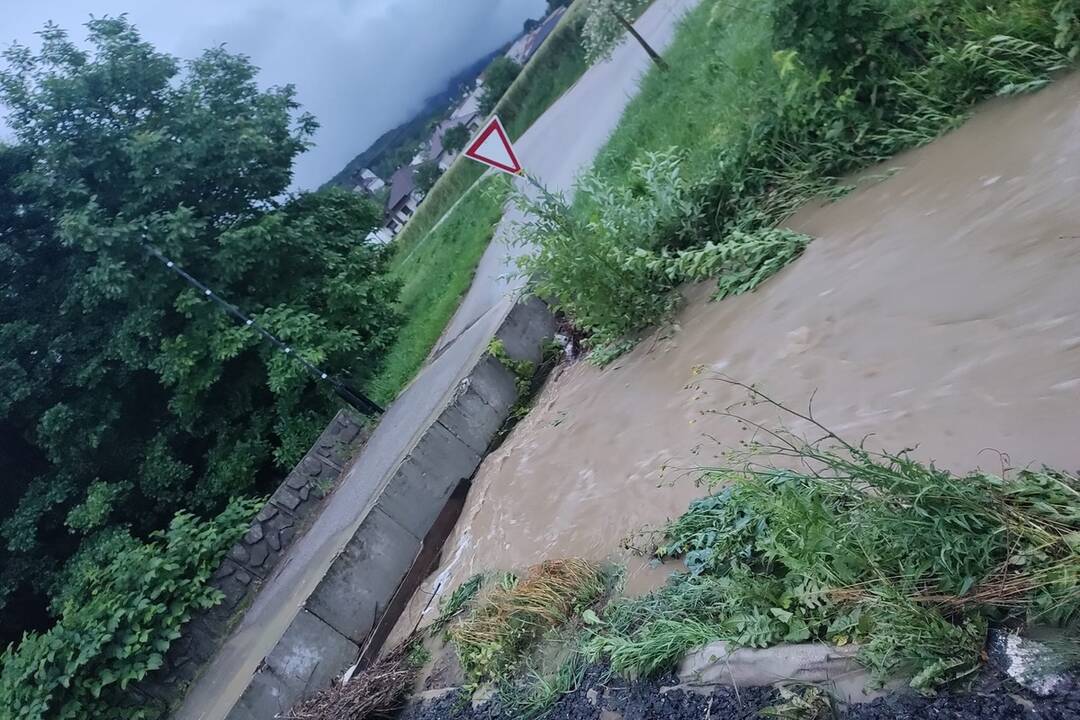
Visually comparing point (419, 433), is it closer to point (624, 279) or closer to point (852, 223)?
point (624, 279)

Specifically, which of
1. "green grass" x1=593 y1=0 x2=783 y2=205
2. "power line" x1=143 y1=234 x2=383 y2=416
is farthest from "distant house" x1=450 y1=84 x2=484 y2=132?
"power line" x1=143 y1=234 x2=383 y2=416

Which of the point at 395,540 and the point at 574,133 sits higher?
the point at 574,133

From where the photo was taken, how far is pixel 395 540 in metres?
6.22

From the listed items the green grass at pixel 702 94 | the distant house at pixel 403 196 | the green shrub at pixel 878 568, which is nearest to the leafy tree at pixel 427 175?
the distant house at pixel 403 196

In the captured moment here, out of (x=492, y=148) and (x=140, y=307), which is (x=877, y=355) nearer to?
(x=492, y=148)

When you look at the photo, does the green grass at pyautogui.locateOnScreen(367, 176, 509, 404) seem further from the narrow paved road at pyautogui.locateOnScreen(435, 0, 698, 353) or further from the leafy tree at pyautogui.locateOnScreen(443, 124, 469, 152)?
the leafy tree at pyautogui.locateOnScreen(443, 124, 469, 152)

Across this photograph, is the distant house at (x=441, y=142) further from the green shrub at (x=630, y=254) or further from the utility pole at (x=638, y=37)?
the green shrub at (x=630, y=254)

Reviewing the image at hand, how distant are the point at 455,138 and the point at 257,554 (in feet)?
169

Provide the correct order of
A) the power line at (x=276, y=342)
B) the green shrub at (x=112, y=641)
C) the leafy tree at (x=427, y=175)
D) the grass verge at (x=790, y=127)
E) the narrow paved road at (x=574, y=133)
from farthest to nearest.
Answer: the leafy tree at (x=427, y=175) < the narrow paved road at (x=574, y=133) < the power line at (x=276, y=342) < the green shrub at (x=112, y=641) < the grass verge at (x=790, y=127)

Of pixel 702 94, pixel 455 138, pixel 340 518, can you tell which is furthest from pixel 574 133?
pixel 455 138

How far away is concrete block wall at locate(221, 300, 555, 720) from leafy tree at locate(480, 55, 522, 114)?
38.5 m

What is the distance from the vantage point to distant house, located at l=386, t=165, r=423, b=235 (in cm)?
5762

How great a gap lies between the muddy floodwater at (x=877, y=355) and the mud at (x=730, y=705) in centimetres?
69

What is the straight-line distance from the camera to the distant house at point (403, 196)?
57625 millimetres
